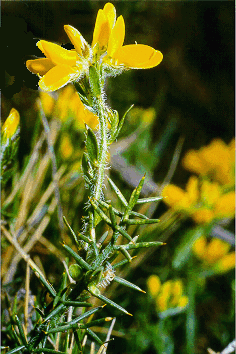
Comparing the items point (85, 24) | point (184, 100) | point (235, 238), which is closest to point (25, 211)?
point (235, 238)

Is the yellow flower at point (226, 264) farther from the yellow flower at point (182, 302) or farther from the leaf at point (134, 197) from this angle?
the leaf at point (134, 197)

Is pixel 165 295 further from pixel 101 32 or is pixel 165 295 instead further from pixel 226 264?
pixel 101 32

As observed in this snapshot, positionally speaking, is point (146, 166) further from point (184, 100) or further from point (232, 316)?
point (184, 100)

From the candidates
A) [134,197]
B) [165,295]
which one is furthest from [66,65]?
[165,295]

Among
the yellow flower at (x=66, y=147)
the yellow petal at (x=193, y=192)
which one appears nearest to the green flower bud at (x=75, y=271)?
the yellow flower at (x=66, y=147)

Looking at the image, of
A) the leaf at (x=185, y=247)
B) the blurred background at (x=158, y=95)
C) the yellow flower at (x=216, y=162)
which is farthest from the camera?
the yellow flower at (x=216, y=162)

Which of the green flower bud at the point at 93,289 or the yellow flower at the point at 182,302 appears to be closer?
the green flower bud at the point at 93,289

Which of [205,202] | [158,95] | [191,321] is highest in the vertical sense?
[158,95]

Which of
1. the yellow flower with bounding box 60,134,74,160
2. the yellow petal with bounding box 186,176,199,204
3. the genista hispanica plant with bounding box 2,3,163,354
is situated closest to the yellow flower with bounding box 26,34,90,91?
the genista hispanica plant with bounding box 2,3,163,354
